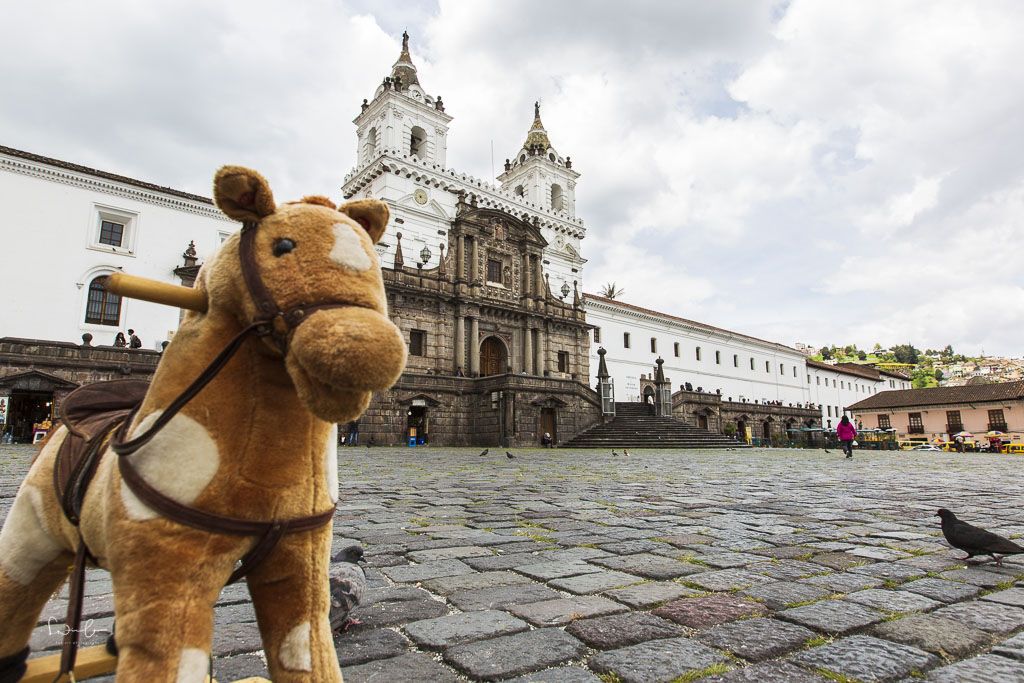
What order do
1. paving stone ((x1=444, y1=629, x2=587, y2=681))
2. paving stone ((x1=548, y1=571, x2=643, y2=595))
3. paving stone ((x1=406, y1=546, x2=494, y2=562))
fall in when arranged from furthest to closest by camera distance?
paving stone ((x1=406, y1=546, x2=494, y2=562)), paving stone ((x1=548, y1=571, x2=643, y2=595)), paving stone ((x1=444, y1=629, x2=587, y2=681))

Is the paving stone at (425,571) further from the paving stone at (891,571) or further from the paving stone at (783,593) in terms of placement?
the paving stone at (891,571)

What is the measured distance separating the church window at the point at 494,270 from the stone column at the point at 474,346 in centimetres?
327

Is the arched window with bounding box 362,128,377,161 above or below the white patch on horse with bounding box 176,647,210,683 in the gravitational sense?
above

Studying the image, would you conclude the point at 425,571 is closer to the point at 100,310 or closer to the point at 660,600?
the point at 660,600

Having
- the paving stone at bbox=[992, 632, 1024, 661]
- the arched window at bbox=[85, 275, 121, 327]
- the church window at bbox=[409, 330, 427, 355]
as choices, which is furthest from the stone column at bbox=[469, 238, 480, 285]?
the paving stone at bbox=[992, 632, 1024, 661]

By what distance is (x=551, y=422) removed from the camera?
27.8 metres

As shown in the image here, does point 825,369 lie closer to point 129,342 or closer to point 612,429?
point 612,429

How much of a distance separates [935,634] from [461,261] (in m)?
30.0

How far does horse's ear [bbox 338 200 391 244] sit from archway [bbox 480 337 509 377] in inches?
1179

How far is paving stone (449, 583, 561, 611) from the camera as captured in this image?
117 inches

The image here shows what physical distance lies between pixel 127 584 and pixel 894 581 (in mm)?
3942

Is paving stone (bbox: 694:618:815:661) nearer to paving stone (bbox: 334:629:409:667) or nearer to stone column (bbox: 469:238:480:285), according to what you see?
paving stone (bbox: 334:629:409:667)

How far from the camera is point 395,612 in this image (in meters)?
2.83

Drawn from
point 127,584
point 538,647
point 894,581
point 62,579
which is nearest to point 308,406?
point 127,584
